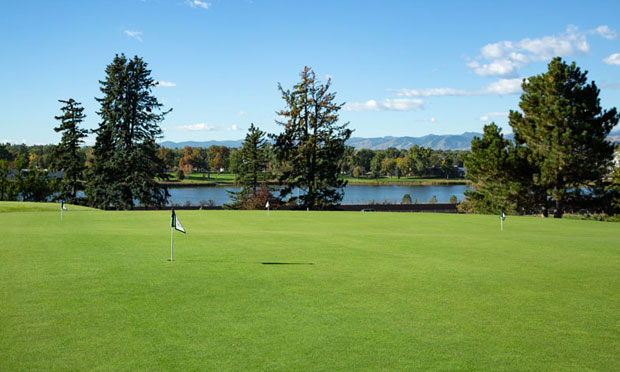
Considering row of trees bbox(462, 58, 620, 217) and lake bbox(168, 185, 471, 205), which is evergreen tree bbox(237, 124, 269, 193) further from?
row of trees bbox(462, 58, 620, 217)

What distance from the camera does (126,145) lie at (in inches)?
2016

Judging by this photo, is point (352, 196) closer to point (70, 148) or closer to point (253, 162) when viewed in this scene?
point (253, 162)

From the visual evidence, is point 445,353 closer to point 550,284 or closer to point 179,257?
point 550,284

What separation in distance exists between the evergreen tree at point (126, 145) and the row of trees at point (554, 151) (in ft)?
105

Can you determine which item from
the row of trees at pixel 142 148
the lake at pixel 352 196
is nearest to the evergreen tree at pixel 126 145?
the row of trees at pixel 142 148

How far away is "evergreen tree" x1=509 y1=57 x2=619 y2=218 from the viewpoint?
125 feet

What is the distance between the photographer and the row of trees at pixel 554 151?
1512 inches

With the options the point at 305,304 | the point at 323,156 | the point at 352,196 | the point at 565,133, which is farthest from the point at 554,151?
the point at 352,196

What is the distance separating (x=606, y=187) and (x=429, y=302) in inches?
1579

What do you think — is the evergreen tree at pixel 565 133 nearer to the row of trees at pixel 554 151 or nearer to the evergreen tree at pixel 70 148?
the row of trees at pixel 554 151

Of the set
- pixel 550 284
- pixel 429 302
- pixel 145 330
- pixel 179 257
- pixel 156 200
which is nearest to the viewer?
pixel 145 330

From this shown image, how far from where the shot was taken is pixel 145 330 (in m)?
7.04

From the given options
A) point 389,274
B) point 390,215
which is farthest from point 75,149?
point 389,274

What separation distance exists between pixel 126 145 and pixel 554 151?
4012cm
